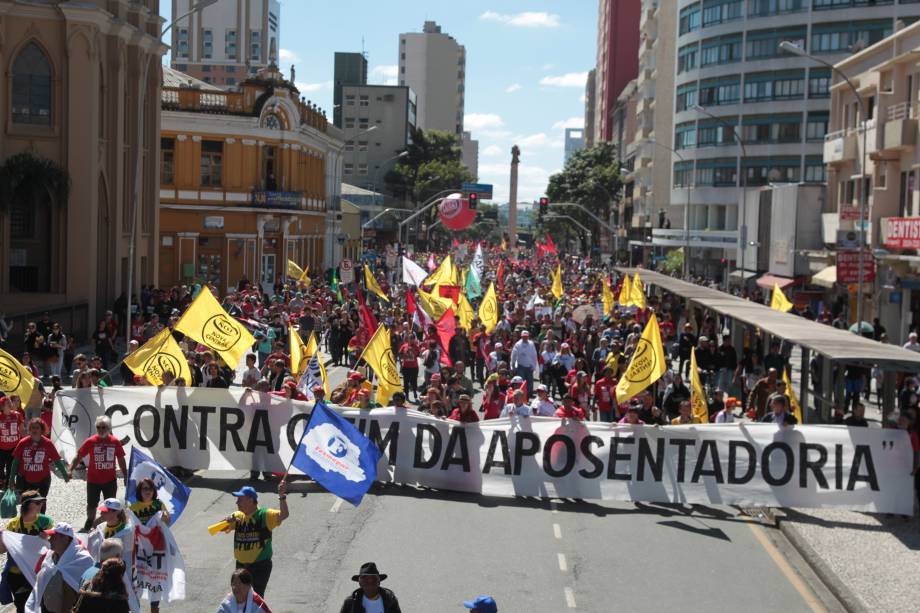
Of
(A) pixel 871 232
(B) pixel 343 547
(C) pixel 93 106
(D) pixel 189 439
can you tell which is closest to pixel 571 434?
(B) pixel 343 547

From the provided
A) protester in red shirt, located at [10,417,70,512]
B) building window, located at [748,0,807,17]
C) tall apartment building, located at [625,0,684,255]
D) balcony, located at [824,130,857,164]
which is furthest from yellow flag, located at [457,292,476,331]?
tall apartment building, located at [625,0,684,255]

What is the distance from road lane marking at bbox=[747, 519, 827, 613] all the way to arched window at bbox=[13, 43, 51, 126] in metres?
28.0

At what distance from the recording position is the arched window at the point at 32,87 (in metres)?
36.9

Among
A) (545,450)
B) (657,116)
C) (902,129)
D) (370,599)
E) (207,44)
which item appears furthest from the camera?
(207,44)

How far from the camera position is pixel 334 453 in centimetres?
1218

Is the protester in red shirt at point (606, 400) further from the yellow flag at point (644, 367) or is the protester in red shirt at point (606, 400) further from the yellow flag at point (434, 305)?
the yellow flag at point (434, 305)

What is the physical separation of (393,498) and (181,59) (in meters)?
169

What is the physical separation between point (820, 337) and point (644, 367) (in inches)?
122

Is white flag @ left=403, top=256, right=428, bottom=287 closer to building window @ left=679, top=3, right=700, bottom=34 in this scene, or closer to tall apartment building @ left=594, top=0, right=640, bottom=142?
building window @ left=679, top=3, right=700, bottom=34

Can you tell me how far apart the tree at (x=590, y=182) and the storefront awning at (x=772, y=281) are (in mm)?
61070

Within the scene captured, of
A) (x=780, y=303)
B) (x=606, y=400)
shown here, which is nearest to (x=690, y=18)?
(x=780, y=303)

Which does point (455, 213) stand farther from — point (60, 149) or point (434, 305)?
point (434, 305)

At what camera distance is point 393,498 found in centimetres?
1631

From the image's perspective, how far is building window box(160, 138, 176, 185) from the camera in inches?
2339
